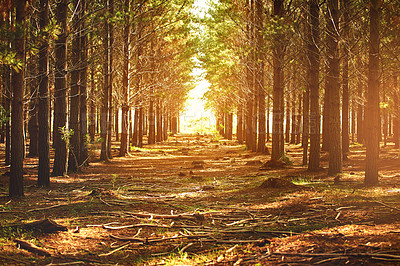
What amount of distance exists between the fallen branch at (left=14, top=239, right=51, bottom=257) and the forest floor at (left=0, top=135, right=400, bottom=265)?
0.01m

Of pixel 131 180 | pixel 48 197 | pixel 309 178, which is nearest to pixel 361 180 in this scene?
pixel 309 178

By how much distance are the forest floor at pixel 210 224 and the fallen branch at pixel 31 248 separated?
0.01 meters

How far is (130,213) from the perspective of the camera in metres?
7.12

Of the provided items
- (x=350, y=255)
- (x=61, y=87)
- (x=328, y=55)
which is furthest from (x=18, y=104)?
(x=328, y=55)

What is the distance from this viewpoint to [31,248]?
5.02 metres

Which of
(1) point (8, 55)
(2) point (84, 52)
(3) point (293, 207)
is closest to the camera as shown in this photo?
(1) point (8, 55)

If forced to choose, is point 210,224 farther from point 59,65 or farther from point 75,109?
point 75,109

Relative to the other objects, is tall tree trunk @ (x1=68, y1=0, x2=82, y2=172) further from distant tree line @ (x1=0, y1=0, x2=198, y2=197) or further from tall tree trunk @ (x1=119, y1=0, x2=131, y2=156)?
tall tree trunk @ (x1=119, y1=0, x2=131, y2=156)

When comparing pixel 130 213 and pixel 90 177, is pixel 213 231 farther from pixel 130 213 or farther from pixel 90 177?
pixel 90 177

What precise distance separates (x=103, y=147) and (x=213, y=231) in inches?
541

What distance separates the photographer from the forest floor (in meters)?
4.74

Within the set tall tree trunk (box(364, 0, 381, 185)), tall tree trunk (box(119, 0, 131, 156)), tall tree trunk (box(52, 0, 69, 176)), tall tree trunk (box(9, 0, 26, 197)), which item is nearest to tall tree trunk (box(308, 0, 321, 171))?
tall tree trunk (box(364, 0, 381, 185))

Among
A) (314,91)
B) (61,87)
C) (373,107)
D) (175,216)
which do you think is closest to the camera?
(175,216)

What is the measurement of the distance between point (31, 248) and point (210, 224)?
282 centimetres
